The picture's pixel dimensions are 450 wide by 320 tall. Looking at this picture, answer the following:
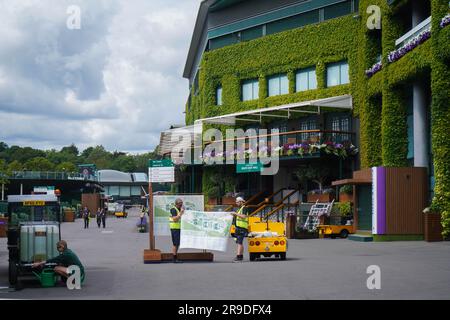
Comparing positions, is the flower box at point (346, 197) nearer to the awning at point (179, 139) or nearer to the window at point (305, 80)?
the window at point (305, 80)

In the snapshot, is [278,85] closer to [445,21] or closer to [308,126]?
[308,126]

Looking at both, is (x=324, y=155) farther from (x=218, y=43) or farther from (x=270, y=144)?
(x=218, y=43)

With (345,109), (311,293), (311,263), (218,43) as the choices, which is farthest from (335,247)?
(218,43)

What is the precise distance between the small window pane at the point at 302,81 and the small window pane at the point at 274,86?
1.96m

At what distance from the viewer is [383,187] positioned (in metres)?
30.0

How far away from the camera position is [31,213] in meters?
18.5

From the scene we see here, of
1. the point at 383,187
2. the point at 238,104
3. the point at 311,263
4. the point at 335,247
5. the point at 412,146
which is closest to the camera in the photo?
the point at 311,263

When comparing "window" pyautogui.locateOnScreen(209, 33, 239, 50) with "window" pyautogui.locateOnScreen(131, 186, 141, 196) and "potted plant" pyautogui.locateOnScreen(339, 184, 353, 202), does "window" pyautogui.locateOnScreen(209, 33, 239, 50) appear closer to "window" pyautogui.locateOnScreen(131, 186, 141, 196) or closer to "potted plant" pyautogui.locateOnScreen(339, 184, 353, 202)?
"potted plant" pyautogui.locateOnScreen(339, 184, 353, 202)

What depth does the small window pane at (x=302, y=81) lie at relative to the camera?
48875mm

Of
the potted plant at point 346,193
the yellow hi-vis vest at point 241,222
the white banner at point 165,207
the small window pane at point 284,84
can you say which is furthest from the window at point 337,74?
the yellow hi-vis vest at point 241,222

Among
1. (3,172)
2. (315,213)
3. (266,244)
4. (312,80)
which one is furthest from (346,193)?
(3,172)

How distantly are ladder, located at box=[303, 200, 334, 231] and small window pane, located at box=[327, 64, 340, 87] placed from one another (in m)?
9.93

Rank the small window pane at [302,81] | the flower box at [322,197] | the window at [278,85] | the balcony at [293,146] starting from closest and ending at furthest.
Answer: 1. the flower box at [322,197]
2. the balcony at [293,146]
3. the small window pane at [302,81]
4. the window at [278,85]
